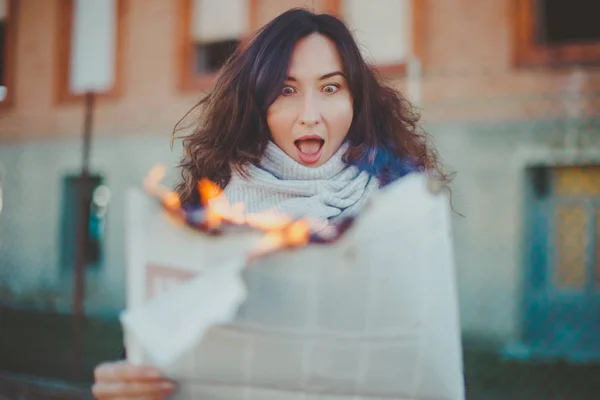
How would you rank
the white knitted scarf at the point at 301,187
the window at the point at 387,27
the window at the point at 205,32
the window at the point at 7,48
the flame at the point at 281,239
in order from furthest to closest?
the window at the point at 7,48 < the window at the point at 205,32 < the window at the point at 387,27 < the white knitted scarf at the point at 301,187 < the flame at the point at 281,239

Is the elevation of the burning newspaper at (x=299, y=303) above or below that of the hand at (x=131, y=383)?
above

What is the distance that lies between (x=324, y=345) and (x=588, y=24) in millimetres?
5783

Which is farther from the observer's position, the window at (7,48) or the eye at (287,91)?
the window at (7,48)

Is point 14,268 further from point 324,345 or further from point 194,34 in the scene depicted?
point 324,345

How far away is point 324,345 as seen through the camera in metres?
0.75

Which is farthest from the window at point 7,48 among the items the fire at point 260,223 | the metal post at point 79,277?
the fire at point 260,223

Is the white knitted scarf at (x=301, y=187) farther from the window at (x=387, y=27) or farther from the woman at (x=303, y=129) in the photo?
the window at (x=387, y=27)

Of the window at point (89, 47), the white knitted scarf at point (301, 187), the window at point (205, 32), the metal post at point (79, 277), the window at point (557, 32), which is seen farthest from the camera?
the window at point (89, 47)

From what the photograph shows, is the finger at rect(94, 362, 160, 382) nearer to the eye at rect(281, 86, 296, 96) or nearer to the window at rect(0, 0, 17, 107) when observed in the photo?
the eye at rect(281, 86, 296, 96)

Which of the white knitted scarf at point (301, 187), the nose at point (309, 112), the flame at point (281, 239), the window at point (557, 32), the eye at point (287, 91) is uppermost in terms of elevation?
the window at point (557, 32)

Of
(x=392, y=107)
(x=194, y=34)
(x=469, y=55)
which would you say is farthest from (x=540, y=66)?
(x=392, y=107)

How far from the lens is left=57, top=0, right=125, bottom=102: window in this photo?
23.3ft

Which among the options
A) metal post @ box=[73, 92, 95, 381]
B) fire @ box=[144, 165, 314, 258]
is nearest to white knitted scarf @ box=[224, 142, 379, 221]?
fire @ box=[144, 165, 314, 258]

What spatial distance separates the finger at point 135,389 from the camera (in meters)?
0.77
